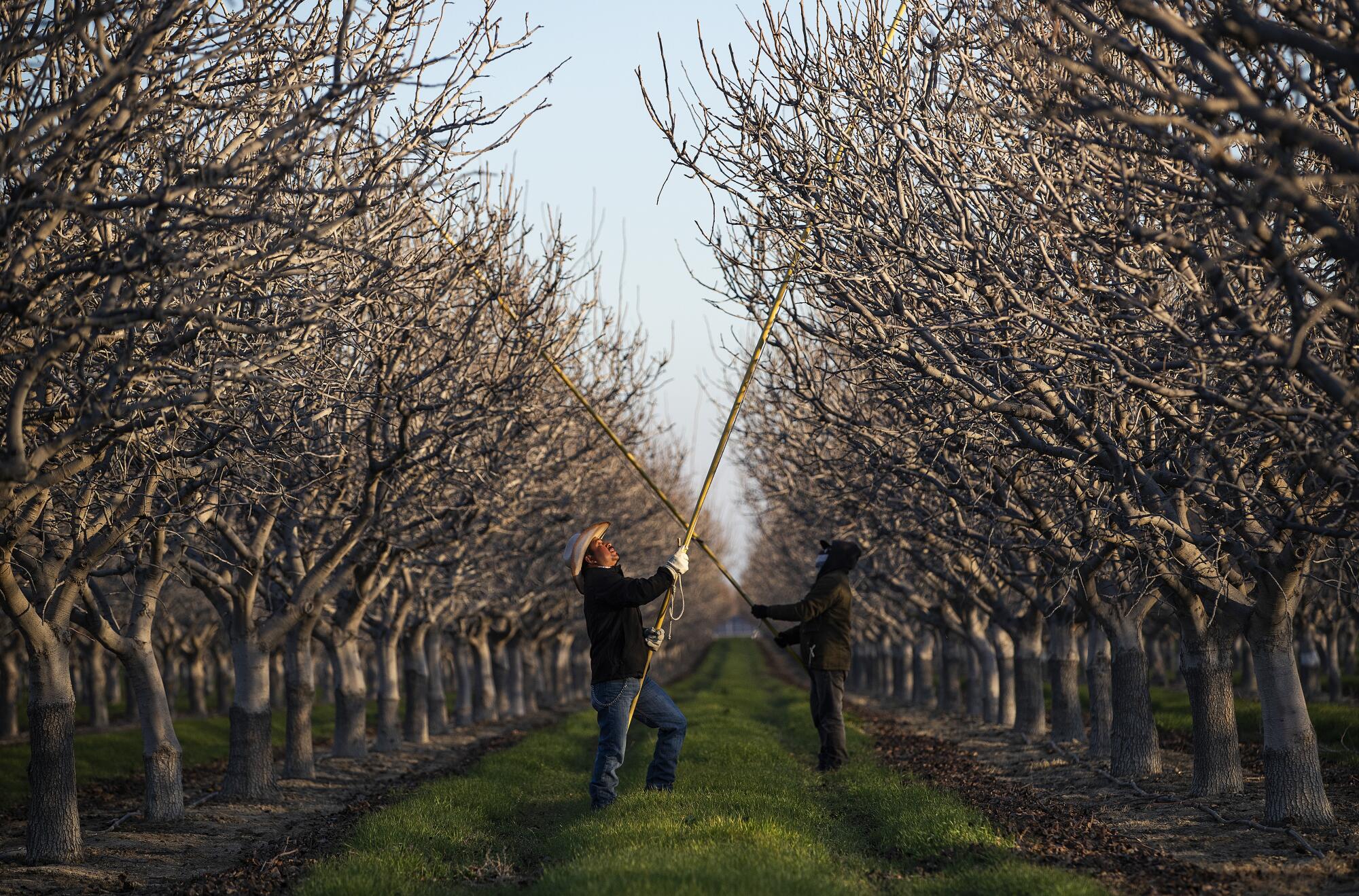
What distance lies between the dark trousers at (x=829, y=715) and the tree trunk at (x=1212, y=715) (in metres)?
4.08

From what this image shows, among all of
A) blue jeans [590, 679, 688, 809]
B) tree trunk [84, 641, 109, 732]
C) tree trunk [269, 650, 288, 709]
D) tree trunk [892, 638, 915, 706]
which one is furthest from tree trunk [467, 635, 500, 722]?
blue jeans [590, 679, 688, 809]

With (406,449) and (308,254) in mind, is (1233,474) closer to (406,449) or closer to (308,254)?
(308,254)

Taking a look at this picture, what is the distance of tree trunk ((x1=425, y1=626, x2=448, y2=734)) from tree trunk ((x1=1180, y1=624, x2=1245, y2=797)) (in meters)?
22.6

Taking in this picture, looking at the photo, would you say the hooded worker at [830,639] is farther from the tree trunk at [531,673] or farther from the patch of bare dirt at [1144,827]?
the tree trunk at [531,673]

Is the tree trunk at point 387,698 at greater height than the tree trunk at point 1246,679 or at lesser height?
greater

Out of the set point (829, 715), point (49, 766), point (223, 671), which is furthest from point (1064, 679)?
point (223, 671)

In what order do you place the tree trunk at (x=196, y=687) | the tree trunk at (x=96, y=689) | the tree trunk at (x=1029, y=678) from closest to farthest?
the tree trunk at (x=1029, y=678) < the tree trunk at (x=96, y=689) < the tree trunk at (x=196, y=687)

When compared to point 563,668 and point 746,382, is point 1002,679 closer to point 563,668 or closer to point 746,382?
point 746,382

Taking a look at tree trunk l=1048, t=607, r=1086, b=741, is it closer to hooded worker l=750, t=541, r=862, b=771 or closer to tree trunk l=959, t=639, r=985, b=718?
hooded worker l=750, t=541, r=862, b=771

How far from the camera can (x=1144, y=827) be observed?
40.2 ft

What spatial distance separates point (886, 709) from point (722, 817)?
3043cm

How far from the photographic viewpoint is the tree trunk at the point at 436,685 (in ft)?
109

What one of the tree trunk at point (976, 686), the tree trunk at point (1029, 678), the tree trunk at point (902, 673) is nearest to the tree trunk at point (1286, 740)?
the tree trunk at point (1029, 678)

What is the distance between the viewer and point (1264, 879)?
8.94 metres
